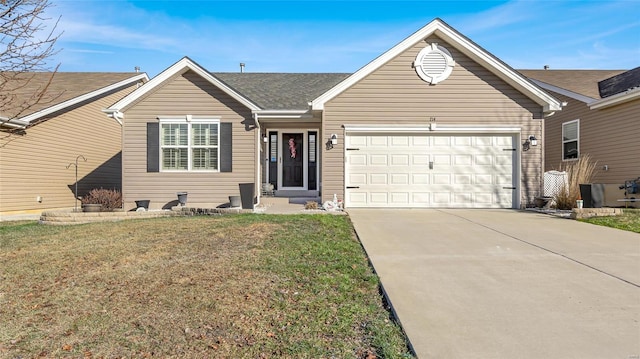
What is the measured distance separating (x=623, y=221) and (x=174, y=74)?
1171cm

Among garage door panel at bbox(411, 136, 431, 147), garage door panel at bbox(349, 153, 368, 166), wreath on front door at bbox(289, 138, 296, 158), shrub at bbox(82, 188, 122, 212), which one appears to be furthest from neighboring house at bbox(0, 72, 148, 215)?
garage door panel at bbox(411, 136, 431, 147)

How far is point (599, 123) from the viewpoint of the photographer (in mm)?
12617

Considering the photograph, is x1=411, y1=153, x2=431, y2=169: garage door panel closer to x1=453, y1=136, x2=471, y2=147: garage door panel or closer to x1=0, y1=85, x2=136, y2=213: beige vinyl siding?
x1=453, y1=136, x2=471, y2=147: garage door panel

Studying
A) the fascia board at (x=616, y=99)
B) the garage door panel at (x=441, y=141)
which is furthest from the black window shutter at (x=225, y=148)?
the fascia board at (x=616, y=99)

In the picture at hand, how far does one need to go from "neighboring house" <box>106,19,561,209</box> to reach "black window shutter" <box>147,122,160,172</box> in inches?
1.2

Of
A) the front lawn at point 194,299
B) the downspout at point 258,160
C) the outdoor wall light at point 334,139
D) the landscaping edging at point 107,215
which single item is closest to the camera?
the front lawn at point 194,299

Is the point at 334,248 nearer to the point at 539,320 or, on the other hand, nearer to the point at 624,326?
the point at 539,320

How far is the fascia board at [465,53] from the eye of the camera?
407 inches

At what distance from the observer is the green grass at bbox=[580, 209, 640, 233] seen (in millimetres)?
7410

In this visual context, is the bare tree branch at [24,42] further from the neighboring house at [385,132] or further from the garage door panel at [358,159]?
the garage door panel at [358,159]

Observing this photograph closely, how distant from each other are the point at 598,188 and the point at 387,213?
5550mm

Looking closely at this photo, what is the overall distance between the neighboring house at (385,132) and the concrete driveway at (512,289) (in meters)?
3.66

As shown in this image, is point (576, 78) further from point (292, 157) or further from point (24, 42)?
point (24, 42)

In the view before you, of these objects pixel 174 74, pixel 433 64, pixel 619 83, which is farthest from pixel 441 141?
pixel 174 74
